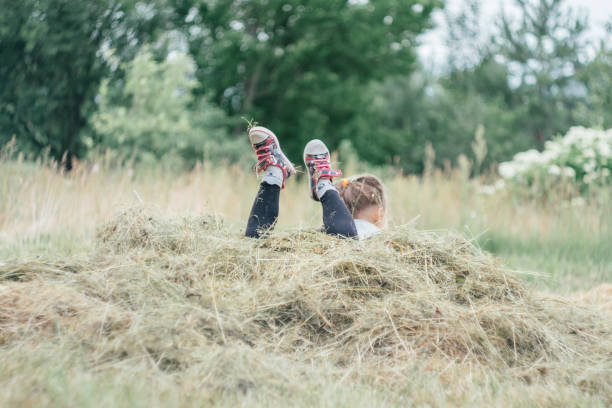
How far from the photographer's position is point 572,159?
6203mm

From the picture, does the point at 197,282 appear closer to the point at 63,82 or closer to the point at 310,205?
the point at 310,205

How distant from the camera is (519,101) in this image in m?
22.5

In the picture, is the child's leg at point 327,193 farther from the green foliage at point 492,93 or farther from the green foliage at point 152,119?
the green foliage at point 492,93

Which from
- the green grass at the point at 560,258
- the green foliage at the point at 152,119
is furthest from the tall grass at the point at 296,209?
the green foliage at the point at 152,119

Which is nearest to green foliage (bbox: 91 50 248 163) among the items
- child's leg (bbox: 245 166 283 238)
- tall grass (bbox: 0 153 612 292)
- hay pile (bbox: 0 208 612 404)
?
tall grass (bbox: 0 153 612 292)

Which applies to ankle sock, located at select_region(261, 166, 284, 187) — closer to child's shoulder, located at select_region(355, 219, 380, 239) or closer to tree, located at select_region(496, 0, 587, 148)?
child's shoulder, located at select_region(355, 219, 380, 239)

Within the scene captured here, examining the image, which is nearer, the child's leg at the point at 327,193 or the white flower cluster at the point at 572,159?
the child's leg at the point at 327,193

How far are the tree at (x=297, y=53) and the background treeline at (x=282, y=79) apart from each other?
0.04 metres

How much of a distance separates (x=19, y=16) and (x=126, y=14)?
1.83m

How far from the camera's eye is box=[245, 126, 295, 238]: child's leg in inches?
121

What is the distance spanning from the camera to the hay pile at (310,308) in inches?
71.9

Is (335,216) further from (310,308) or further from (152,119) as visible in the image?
(152,119)

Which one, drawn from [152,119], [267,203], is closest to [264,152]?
[267,203]

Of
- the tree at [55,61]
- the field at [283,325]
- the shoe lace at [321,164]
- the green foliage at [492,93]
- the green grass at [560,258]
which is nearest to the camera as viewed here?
the field at [283,325]
